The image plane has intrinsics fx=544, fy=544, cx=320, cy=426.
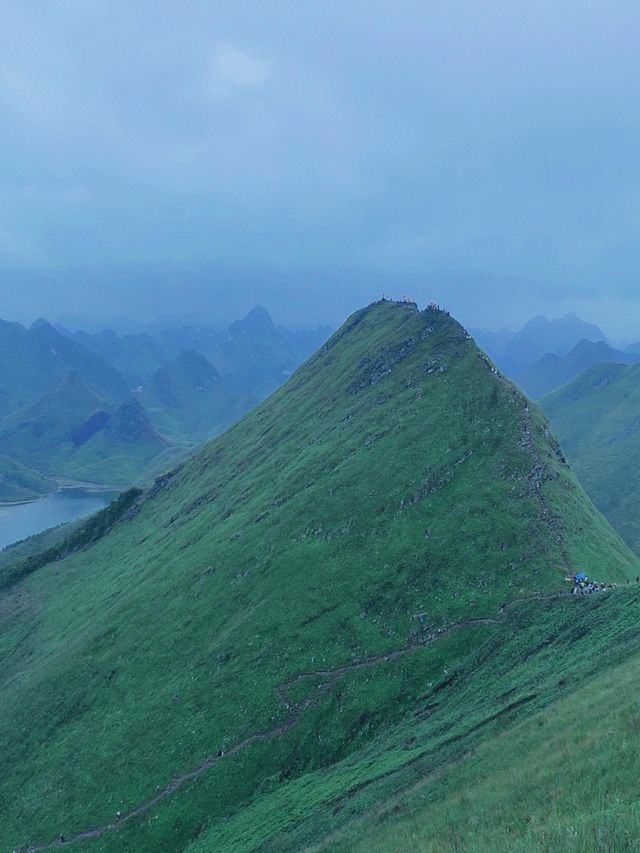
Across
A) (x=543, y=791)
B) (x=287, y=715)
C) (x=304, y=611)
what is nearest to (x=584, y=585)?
(x=304, y=611)

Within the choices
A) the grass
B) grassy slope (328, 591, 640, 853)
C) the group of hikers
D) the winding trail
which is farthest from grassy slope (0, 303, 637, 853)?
the grass

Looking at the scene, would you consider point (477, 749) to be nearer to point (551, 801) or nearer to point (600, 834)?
point (551, 801)

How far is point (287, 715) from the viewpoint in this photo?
59.3 metres

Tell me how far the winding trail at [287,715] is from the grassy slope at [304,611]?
749mm

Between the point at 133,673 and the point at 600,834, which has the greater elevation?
the point at 133,673

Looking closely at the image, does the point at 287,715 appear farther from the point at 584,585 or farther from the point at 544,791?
the point at 544,791

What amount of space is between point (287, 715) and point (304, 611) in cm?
1434

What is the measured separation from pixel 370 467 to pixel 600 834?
77.0 m

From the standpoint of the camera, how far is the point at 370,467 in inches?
3676

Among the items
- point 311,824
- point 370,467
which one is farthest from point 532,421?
point 311,824

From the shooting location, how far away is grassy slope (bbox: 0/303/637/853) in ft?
184

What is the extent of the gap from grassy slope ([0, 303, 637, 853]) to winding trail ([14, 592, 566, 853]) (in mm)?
749

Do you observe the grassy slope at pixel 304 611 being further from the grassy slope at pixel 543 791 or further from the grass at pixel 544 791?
the grass at pixel 544 791

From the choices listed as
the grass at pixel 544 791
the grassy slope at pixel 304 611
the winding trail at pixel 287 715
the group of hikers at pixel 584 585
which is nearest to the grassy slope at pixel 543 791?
the grass at pixel 544 791
